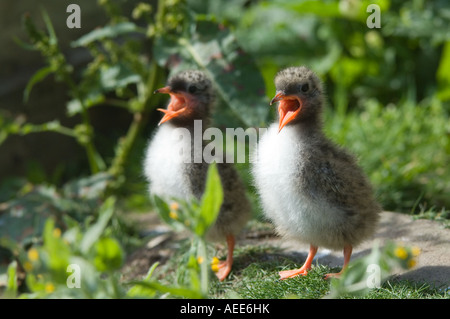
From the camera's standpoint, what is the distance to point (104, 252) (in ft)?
6.14

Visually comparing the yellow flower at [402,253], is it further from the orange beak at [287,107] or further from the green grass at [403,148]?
the green grass at [403,148]

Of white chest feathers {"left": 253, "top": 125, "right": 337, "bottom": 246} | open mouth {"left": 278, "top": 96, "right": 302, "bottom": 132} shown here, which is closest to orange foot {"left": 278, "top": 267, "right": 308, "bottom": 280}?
white chest feathers {"left": 253, "top": 125, "right": 337, "bottom": 246}

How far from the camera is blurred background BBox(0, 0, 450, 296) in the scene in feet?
12.2

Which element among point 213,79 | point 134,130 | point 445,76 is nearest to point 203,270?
point 213,79

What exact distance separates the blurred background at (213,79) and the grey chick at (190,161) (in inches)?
17.6

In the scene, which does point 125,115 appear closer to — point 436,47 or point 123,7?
point 123,7

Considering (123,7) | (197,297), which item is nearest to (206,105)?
(197,297)

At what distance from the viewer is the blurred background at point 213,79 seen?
12.2ft

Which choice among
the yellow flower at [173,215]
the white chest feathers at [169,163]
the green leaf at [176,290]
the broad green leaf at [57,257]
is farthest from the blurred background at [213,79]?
the broad green leaf at [57,257]

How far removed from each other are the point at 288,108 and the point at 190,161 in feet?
1.91

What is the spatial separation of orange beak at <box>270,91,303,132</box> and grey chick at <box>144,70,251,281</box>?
0.50 meters

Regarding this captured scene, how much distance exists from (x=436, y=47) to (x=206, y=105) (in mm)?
3227

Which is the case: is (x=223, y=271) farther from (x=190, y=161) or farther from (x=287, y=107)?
(x=287, y=107)
